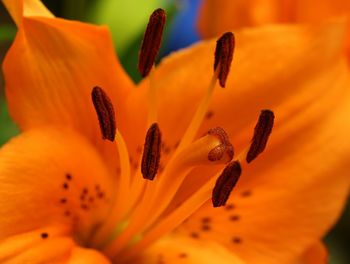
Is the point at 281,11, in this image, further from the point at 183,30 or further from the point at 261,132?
the point at 183,30

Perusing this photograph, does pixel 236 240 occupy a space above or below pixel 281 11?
below

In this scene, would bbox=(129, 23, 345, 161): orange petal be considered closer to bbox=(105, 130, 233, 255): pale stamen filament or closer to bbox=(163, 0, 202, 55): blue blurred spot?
bbox=(105, 130, 233, 255): pale stamen filament

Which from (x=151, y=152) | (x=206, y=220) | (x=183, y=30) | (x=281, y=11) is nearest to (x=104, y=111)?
(x=151, y=152)

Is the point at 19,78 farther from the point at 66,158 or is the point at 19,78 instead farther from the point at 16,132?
the point at 16,132

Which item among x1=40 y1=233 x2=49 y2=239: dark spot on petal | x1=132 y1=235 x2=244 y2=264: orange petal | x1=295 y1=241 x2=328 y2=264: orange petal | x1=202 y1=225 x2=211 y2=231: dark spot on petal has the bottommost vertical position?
x1=132 y1=235 x2=244 y2=264: orange petal

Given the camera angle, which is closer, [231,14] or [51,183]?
[51,183]

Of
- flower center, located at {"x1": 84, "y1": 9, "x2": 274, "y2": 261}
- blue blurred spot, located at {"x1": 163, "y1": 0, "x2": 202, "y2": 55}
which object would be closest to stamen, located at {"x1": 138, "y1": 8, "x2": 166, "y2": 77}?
flower center, located at {"x1": 84, "y1": 9, "x2": 274, "y2": 261}

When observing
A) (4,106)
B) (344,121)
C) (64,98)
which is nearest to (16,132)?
(4,106)
